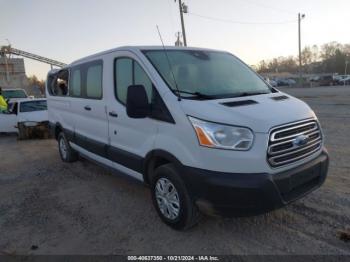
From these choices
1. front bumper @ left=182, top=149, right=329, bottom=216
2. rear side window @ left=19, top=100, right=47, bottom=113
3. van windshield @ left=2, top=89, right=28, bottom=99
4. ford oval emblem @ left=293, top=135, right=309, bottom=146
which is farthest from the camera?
van windshield @ left=2, top=89, right=28, bottom=99

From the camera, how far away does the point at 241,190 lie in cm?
292

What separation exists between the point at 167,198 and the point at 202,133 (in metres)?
A: 1.03

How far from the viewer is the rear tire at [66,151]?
21.9 feet

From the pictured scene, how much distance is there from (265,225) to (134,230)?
5.02ft

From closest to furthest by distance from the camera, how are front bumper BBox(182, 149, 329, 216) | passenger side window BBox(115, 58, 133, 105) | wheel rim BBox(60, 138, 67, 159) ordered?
front bumper BBox(182, 149, 329, 216)
passenger side window BBox(115, 58, 133, 105)
wheel rim BBox(60, 138, 67, 159)

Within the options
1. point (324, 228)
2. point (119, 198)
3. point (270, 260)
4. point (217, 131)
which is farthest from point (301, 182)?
point (119, 198)

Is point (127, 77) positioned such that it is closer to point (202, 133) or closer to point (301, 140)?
point (202, 133)

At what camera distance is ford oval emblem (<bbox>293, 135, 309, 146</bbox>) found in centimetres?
319

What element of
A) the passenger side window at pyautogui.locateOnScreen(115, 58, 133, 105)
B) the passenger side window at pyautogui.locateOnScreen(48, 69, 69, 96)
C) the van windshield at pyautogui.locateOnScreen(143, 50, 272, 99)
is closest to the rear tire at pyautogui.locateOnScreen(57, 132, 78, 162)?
the passenger side window at pyautogui.locateOnScreen(48, 69, 69, 96)

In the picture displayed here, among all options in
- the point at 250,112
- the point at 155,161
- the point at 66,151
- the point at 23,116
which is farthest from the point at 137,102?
the point at 23,116

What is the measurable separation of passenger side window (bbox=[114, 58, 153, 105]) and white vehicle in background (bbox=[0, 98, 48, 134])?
757 centimetres

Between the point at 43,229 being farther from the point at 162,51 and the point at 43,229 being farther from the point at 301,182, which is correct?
the point at 301,182

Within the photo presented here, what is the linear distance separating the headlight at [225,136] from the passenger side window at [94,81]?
226 cm

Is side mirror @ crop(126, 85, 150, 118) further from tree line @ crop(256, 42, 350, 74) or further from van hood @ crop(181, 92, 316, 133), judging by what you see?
tree line @ crop(256, 42, 350, 74)
